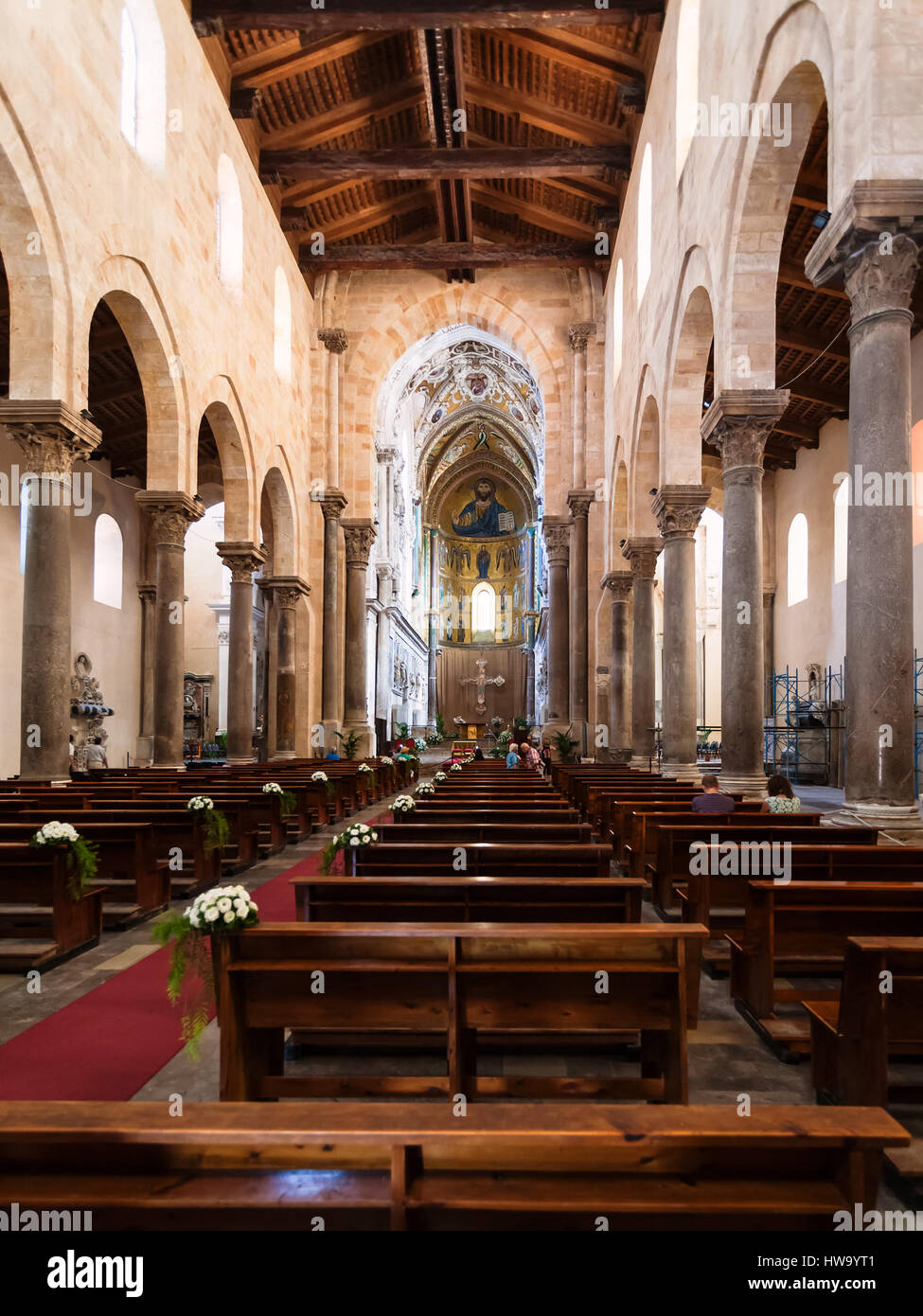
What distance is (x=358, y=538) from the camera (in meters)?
25.4

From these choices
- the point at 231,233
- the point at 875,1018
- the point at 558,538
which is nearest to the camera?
the point at 875,1018

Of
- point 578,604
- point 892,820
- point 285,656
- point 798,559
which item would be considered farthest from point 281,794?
point 798,559

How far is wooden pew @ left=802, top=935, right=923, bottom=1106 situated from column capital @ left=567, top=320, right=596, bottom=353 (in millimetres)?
23212

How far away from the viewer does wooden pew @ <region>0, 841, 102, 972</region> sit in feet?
17.8

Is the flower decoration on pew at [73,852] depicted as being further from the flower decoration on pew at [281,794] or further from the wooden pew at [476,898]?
the flower decoration on pew at [281,794]

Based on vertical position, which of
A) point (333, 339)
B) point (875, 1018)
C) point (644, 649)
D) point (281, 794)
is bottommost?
point (875, 1018)

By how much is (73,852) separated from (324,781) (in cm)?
696

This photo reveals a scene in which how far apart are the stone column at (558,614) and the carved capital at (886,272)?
18.0 metres

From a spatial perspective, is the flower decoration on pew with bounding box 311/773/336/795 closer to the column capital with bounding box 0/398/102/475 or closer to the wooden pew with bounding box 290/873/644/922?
the column capital with bounding box 0/398/102/475

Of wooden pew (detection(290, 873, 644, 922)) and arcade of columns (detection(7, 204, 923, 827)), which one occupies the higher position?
arcade of columns (detection(7, 204, 923, 827))

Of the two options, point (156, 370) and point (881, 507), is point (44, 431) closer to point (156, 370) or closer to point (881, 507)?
point (156, 370)

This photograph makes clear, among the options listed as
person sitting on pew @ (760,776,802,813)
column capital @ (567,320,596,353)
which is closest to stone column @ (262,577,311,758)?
column capital @ (567,320,596,353)

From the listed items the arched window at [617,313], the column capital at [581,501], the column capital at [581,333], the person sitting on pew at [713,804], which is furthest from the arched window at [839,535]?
the person sitting on pew at [713,804]

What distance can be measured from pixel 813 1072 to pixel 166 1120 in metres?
2.76
